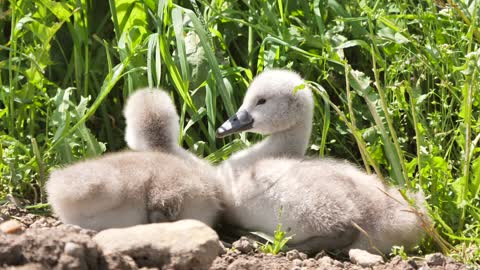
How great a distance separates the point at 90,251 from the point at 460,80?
260 centimetres

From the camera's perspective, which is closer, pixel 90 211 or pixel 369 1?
pixel 90 211

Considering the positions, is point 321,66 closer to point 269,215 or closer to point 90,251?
point 269,215

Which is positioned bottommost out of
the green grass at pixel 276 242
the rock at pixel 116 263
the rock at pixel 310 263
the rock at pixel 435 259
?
the rock at pixel 435 259

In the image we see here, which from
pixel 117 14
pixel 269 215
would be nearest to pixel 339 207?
pixel 269 215

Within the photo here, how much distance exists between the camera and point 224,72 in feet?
21.0

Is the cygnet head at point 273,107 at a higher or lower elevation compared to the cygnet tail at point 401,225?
higher

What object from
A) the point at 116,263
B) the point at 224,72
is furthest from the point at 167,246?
the point at 224,72

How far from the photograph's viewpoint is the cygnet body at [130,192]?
4.96 meters

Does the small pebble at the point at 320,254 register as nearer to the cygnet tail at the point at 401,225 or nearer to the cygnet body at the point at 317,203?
the cygnet body at the point at 317,203

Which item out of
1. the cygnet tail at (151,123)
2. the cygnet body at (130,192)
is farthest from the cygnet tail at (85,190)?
the cygnet tail at (151,123)

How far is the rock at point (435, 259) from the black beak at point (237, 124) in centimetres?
125

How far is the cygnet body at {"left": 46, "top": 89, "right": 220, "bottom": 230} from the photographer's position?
496 cm

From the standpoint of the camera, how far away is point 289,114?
578cm

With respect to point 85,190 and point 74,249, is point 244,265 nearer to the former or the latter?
point 85,190
